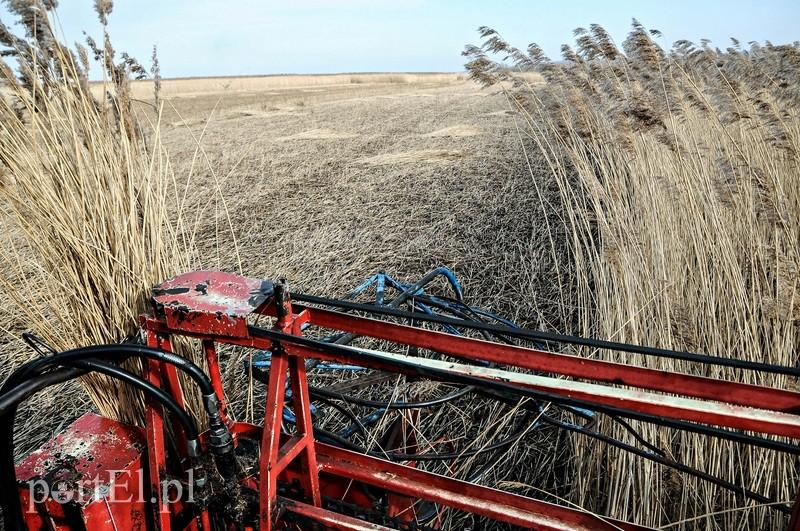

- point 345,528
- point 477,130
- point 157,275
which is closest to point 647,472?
point 345,528

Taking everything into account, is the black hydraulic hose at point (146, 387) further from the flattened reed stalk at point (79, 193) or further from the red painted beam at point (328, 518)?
the flattened reed stalk at point (79, 193)

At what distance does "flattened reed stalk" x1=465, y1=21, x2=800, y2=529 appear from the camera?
1.96m

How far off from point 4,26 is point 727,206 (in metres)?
2.78

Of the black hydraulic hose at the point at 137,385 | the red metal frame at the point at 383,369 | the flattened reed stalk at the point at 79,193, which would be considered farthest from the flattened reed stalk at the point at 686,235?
the flattened reed stalk at the point at 79,193

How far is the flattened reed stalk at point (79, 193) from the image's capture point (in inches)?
63.6

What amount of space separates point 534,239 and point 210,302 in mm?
3008

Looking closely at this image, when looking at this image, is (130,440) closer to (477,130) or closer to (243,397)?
(243,397)

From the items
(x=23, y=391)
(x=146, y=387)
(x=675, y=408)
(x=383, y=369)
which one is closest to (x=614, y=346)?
(x=675, y=408)

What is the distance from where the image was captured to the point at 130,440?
161cm

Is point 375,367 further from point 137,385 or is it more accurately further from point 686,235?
point 686,235

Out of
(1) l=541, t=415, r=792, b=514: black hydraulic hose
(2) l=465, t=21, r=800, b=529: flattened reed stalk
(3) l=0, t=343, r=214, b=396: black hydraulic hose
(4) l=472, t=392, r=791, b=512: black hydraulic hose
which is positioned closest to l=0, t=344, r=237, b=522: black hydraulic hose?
(3) l=0, t=343, r=214, b=396: black hydraulic hose

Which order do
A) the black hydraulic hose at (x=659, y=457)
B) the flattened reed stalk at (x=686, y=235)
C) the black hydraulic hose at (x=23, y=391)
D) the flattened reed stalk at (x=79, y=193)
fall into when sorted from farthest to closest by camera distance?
the flattened reed stalk at (x=686, y=235), the flattened reed stalk at (x=79, y=193), the black hydraulic hose at (x=659, y=457), the black hydraulic hose at (x=23, y=391)

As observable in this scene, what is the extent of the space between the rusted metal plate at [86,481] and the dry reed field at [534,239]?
213 millimetres

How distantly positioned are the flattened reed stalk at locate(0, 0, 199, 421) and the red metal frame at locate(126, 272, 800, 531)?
30cm
